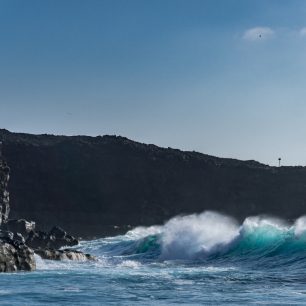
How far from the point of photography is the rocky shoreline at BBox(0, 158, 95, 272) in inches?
1006

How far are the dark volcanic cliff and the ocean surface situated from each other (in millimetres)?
50622

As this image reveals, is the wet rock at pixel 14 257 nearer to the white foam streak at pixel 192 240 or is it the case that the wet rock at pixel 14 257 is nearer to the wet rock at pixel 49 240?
the white foam streak at pixel 192 240

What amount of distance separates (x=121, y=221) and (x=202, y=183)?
46.2ft

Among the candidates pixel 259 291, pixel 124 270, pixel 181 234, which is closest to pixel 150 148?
pixel 181 234

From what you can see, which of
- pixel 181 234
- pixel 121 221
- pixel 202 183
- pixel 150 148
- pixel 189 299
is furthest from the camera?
pixel 150 148

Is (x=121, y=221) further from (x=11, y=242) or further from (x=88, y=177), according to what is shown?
(x=11, y=242)

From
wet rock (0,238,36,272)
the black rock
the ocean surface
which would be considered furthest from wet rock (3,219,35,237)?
wet rock (0,238,36,272)

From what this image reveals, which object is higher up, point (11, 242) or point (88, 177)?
point (88, 177)

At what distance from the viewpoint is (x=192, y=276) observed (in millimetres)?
23953

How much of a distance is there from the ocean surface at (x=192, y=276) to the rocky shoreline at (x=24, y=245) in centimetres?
81

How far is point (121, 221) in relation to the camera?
92.3 m

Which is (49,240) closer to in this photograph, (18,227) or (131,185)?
(18,227)

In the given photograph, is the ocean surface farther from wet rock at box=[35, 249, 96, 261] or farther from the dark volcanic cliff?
the dark volcanic cliff

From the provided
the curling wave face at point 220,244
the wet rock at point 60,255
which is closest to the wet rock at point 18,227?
the curling wave face at point 220,244
